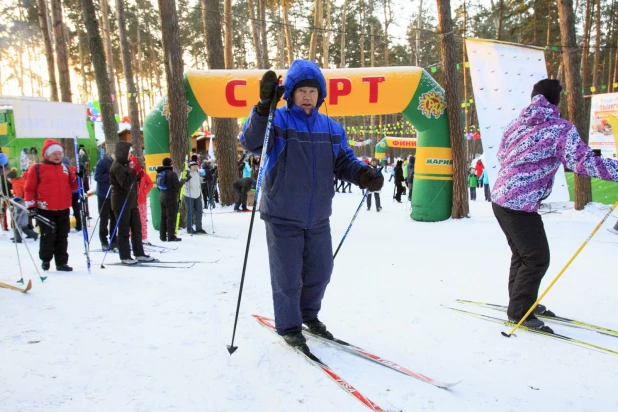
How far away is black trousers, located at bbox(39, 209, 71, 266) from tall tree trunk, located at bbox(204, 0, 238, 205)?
26.3 feet

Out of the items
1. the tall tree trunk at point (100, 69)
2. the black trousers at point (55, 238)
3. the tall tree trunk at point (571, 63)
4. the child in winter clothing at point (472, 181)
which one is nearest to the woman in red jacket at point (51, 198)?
the black trousers at point (55, 238)

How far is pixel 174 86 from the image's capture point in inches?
348

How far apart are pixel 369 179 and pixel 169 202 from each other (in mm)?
5937

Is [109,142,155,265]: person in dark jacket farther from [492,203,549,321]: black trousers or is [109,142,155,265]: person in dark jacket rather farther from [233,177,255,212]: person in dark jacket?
[233,177,255,212]: person in dark jacket

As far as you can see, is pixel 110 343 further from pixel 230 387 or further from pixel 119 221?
pixel 119 221

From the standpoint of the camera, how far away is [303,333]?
3.09m

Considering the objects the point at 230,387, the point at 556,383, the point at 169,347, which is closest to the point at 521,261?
the point at 556,383

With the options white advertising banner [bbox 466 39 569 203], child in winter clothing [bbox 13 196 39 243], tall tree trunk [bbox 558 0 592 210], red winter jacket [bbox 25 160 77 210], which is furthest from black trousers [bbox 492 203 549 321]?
child in winter clothing [bbox 13 196 39 243]

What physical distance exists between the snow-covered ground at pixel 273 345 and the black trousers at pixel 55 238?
0.31m

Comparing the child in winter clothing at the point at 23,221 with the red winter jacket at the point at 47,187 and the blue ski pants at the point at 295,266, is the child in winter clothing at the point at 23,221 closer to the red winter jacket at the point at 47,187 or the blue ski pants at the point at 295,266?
the red winter jacket at the point at 47,187

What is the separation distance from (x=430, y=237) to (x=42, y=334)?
256 inches

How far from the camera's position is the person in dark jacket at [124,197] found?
5.80m

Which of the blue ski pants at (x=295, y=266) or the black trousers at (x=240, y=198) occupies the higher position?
the blue ski pants at (x=295, y=266)

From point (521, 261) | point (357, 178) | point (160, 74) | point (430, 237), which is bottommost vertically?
point (430, 237)
